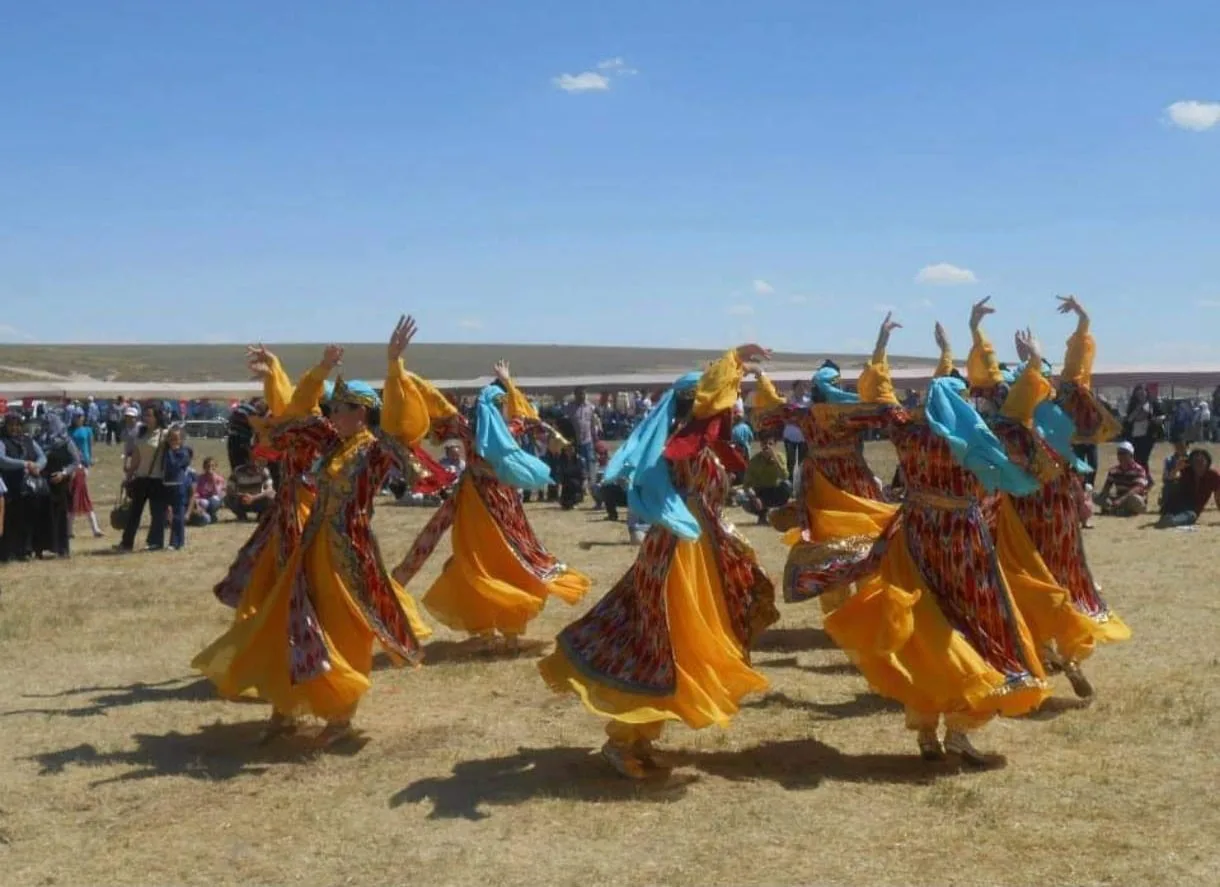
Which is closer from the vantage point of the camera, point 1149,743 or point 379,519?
point 1149,743

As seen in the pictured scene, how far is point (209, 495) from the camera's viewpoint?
19938 millimetres

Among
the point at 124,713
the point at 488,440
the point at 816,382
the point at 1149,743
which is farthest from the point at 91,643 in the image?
the point at 1149,743

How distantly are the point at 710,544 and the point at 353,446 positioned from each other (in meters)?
2.14

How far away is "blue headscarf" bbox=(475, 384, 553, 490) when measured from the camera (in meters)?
9.97

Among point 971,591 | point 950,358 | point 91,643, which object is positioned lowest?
point 91,643

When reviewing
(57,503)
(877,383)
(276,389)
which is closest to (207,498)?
(57,503)

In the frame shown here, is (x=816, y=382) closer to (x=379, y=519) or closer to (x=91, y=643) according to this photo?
(x=91, y=643)

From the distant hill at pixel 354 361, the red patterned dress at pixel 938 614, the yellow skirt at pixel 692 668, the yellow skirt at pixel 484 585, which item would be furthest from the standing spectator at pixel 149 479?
the distant hill at pixel 354 361

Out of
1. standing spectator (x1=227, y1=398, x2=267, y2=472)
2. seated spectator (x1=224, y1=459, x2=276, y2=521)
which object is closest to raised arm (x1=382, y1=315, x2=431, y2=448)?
standing spectator (x1=227, y1=398, x2=267, y2=472)

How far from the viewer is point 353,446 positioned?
305 inches

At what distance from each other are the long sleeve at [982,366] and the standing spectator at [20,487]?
34.7 feet

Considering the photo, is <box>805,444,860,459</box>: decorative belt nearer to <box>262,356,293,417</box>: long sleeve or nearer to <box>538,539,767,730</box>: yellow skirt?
<box>538,539,767,730</box>: yellow skirt

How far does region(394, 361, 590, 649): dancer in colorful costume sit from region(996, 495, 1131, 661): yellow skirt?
334 cm

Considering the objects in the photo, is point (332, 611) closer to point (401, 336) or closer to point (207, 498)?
point (401, 336)
